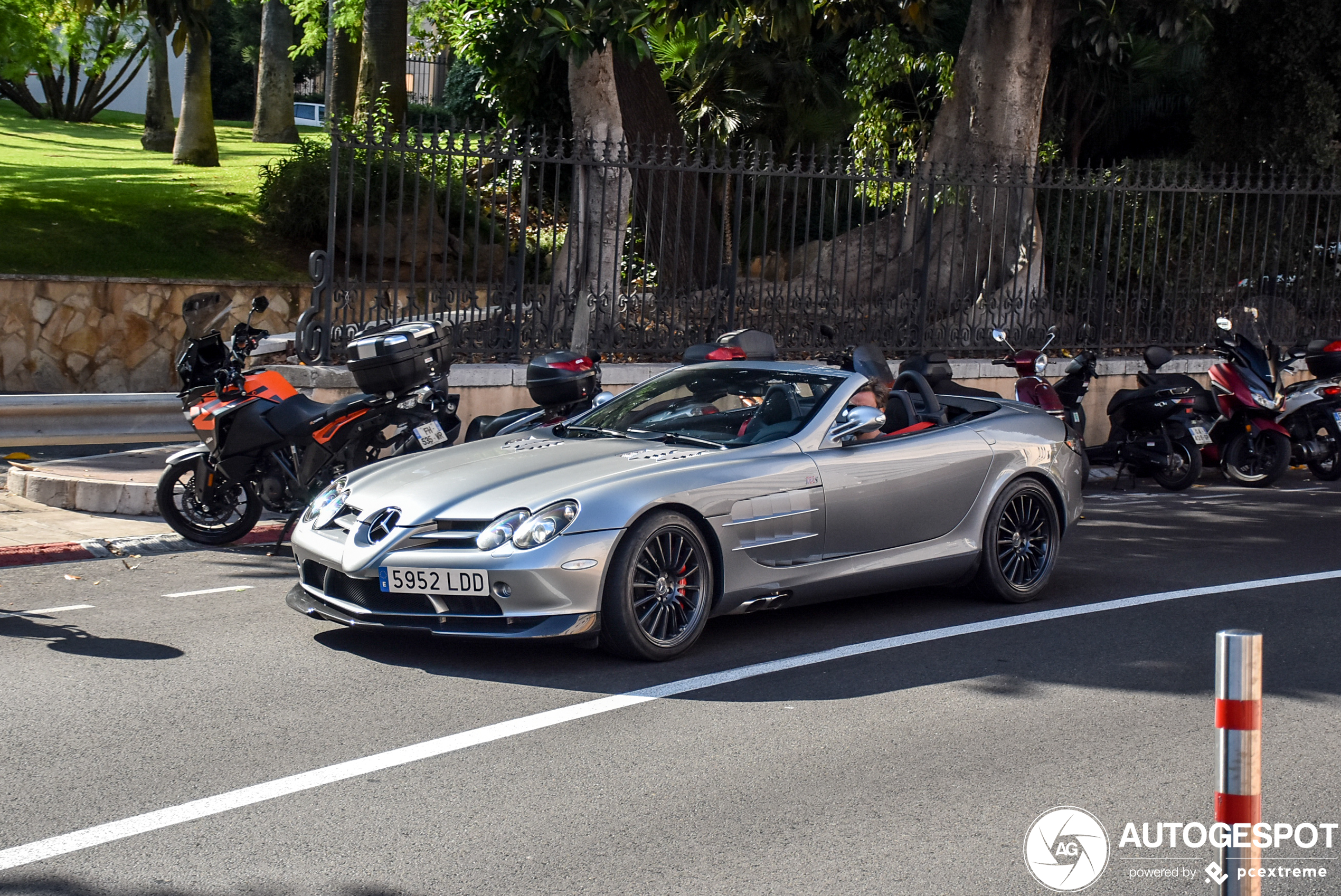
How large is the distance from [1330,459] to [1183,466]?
173cm

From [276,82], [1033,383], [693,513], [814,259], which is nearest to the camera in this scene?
[693,513]

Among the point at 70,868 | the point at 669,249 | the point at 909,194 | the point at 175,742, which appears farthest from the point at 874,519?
the point at 669,249

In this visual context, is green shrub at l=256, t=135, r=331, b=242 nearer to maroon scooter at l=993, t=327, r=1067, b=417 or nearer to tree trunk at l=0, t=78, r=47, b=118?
maroon scooter at l=993, t=327, r=1067, b=417

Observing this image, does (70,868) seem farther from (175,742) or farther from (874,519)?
(874,519)

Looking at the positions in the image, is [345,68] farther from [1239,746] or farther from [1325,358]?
[1239,746]

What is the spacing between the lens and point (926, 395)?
812cm

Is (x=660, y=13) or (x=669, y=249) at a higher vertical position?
(x=660, y=13)

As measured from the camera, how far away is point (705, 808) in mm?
4621

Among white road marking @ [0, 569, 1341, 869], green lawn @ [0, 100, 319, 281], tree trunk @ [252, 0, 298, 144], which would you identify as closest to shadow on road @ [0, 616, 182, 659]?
white road marking @ [0, 569, 1341, 869]

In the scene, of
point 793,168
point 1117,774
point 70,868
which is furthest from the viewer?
point 793,168

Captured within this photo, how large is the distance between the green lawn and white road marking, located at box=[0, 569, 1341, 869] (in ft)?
46.3

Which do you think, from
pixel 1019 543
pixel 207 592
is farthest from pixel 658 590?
pixel 207 592

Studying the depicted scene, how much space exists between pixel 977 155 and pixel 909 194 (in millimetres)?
2056

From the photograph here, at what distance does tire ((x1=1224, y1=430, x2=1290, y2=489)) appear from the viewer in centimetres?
1287
